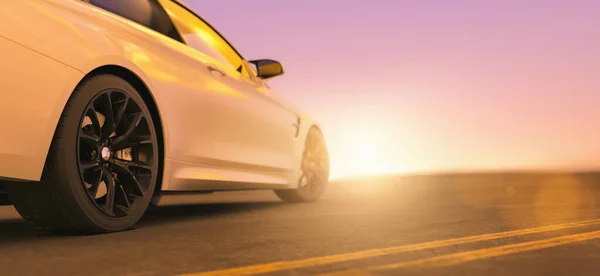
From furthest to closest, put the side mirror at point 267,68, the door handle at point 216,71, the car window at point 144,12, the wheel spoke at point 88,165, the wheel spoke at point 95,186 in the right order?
the side mirror at point 267,68, the door handle at point 216,71, the car window at point 144,12, the wheel spoke at point 95,186, the wheel spoke at point 88,165

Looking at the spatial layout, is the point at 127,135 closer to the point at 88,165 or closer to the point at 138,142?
the point at 138,142

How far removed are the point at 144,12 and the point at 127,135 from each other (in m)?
1.32

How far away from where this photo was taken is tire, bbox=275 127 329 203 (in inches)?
332

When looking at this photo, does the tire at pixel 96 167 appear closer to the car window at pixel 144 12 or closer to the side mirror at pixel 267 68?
the car window at pixel 144 12

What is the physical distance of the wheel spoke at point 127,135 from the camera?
15.0 ft

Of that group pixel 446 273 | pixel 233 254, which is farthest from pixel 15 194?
pixel 446 273

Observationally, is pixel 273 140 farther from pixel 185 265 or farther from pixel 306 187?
pixel 185 265

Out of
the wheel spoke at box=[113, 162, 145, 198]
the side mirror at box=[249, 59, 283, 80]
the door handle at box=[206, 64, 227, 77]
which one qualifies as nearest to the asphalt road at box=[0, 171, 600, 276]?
the wheel spoke at box=[113, 162, 145, 198]

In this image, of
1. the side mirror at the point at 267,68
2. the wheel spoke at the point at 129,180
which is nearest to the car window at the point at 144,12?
the wheel spoke at the point at 129,180

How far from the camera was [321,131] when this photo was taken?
9102 millimetres

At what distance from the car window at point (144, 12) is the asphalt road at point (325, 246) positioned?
4.94ft

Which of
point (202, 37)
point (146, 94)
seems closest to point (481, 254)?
point (146, 94)

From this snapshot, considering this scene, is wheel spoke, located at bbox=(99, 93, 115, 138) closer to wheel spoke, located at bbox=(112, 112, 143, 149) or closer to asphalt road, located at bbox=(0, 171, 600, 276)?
wheel spoke, located at bbox=(112, 112, 143, 149)

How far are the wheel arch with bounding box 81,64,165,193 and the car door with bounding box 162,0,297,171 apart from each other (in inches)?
21.2
